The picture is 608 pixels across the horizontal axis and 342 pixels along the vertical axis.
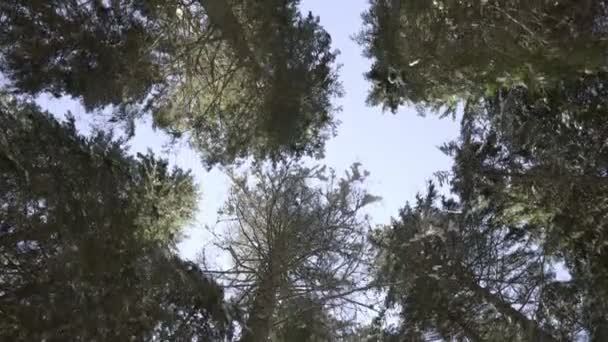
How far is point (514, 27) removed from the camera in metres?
7.30

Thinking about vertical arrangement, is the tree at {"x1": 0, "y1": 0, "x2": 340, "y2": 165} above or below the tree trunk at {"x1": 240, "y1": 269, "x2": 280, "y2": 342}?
above

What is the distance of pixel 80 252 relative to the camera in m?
6.90

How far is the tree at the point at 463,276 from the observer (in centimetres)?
922

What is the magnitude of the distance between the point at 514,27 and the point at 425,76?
5.42ft

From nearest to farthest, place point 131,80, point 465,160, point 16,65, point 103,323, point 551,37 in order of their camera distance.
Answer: point 103,323 → point 551,37 → point 16,65 → point 131,80 → point 465,160

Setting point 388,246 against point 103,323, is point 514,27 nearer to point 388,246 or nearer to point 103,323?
point 388,246

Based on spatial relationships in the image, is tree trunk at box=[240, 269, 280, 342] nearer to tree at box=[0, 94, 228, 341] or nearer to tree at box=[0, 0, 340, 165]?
tree at box=[0, 94, 228, 341]

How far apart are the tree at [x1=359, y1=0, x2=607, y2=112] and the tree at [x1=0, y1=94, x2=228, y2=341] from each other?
11.9 feet

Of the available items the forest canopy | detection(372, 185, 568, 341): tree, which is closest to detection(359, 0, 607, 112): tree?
the forest canopy

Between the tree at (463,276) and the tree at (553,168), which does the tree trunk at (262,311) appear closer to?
the tree at (463,276)

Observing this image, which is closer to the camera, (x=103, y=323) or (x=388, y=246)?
(x=103, y=323)

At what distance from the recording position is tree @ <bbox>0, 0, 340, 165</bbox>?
7906 mm

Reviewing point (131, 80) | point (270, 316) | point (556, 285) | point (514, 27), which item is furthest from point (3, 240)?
point (556, 285)

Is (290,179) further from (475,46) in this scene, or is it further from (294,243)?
(475,46)
